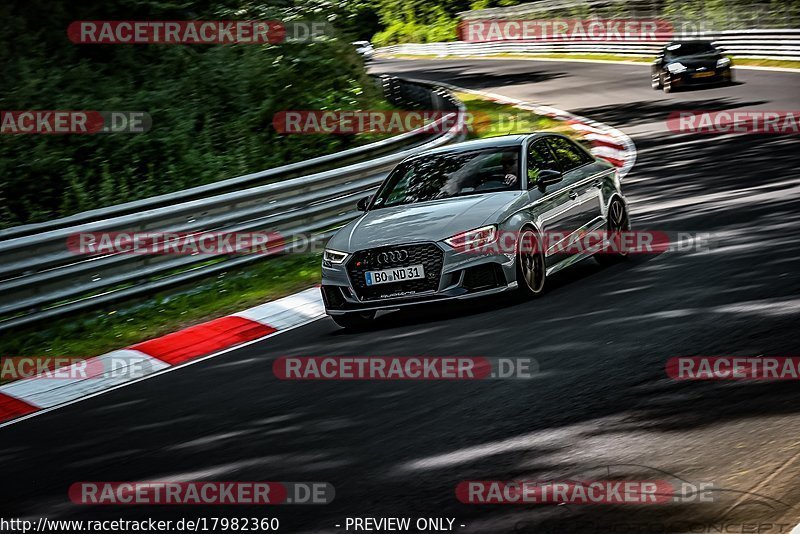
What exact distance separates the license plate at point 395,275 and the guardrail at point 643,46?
27.1 metres

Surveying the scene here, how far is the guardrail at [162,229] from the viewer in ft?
35.5

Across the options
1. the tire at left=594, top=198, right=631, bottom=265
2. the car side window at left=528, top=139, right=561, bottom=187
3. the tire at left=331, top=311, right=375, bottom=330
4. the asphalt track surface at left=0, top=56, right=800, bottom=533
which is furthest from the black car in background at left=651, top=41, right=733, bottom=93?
the tire at left=331, top=311, right=375, bottom=330

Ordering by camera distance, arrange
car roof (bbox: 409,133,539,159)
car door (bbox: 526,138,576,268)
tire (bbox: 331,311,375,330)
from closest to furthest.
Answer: tire (bbox: 331,311,375,330) < car door (bbox: 526,138,576,268) < car roof (bbox: 409,133,539,159)

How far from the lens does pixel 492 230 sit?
923 centimetres

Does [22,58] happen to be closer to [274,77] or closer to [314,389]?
[274,77]

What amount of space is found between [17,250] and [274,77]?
33.1ft

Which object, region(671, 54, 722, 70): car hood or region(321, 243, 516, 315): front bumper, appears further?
region(671, 54, 722, 70): car hood

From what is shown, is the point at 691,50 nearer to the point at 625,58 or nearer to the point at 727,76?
the point at 727,76

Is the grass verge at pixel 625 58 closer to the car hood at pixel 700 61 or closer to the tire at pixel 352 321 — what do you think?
the car hood at pixel 700 61

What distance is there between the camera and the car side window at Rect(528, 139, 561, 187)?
33.6ft

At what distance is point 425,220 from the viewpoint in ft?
31.2

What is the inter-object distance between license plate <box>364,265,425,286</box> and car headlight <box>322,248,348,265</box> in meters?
0.27

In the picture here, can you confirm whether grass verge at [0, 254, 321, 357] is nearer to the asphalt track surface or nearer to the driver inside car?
the asphalt track surface

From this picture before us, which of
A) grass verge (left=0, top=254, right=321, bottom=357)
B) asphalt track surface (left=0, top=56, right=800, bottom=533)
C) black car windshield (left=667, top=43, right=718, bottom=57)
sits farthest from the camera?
black car windshield (left=667, top=43, right=718, bottom=57)
